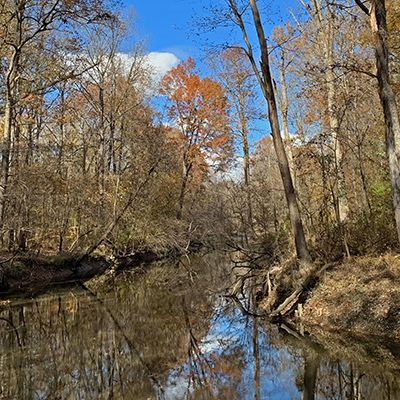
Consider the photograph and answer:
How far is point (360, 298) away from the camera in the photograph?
7375mm

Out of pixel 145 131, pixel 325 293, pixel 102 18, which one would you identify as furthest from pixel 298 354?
pixel 145 131

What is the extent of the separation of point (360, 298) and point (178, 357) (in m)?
3.91

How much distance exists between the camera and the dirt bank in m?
6.81

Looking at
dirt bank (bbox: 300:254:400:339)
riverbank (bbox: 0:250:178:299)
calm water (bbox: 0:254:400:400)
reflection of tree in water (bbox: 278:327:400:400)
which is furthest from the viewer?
riverbank (bbox: 0:250:178:299)

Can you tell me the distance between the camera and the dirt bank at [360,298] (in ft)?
22.4

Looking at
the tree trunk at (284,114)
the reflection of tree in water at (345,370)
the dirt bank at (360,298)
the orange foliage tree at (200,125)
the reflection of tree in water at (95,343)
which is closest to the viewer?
the reflection of tree in water at (345,370)

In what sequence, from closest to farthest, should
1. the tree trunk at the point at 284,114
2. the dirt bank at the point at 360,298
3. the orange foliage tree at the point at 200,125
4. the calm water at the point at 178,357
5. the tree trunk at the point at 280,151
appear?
1. the calm water at the point at 178,357
2. the dirt bank at the point at 360,298
3. the tree trunk at the point at 280,151
4. the tree trunk at the point at 284,114
5. the orange foliage tree at the point at 200,125

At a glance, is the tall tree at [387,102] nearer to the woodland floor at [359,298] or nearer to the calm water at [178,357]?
the woodland floor at [359,298]

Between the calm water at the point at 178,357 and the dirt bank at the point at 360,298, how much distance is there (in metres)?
0.46

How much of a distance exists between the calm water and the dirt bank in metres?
0.46

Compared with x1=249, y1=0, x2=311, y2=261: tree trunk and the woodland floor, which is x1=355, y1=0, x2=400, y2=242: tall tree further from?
x1=249, y1=0, x2=311, y2=261: tree trunk

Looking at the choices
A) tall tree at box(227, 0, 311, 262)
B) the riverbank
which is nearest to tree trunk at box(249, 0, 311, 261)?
tall tree at box(227, 0, 311, 262)

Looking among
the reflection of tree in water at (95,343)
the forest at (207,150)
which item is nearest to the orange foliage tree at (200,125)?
the forest at (207,150)

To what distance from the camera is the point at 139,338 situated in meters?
7.75
